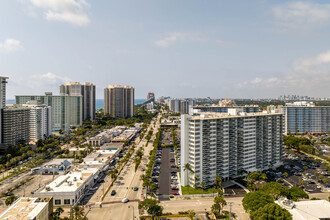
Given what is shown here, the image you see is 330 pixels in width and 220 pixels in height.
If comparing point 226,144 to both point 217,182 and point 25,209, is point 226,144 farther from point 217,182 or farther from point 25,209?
point 25,209

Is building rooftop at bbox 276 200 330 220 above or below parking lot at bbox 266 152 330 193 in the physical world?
above

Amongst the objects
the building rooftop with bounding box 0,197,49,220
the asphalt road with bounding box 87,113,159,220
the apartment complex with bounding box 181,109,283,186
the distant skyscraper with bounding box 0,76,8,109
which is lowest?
the asphalt road with bounding box 87,113,159,220

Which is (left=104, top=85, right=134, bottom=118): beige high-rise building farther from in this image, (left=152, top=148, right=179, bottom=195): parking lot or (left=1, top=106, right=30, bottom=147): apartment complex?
(left=152, top=148, right=179, bottom=195): parking lot

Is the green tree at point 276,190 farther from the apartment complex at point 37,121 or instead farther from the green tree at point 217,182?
the apartment complex at point 37,121

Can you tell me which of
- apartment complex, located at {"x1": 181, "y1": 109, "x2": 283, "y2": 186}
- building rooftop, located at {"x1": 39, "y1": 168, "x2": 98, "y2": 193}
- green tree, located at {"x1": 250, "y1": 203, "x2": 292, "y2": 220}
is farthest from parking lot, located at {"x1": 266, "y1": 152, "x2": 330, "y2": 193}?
Answer: building rooftop, located at {"x1": 39, "y1": 168, "x2": 98, "y2": 193}

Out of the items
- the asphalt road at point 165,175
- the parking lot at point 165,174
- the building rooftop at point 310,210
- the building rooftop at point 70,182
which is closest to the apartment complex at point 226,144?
the parking lot at point 165,174

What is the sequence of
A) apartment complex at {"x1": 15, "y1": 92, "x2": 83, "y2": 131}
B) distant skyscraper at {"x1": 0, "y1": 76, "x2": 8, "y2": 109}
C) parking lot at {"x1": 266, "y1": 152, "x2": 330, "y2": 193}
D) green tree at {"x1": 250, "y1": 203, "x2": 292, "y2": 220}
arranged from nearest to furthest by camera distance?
1. green tree at {"x1": 250, "y1": 203, "x2": 292, "y2": 220}
2. parking lot at {"x1": 266, "y1": 152, "x2": 330, "y2": 193}
3. distant skyscraper at {"x1": 0, "y1": 76, "x2": 8, "y2": 109}
4. apartment complex at {"x1": 15, "y1": 92, "x2": 83, "y2": 131}
